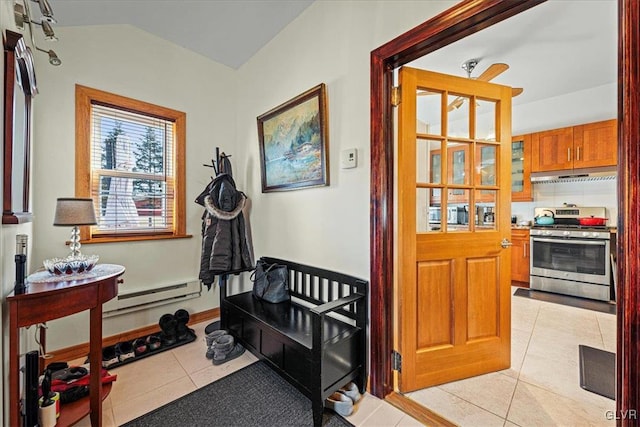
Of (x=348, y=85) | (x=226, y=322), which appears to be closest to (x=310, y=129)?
(x=348, y=85)

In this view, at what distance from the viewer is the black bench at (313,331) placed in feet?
4.76

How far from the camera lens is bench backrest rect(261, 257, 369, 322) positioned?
5.77ft

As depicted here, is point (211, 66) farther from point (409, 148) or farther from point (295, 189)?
point (409, 148)

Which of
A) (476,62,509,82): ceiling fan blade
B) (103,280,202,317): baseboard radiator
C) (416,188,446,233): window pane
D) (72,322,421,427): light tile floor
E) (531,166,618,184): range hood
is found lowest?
(72,322,421,427): light tile floor

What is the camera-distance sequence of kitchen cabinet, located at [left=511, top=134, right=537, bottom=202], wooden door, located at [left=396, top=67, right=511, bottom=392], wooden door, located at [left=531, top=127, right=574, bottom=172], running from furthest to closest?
1. kitchen cabinet, located at [left=511, top=134, right=537, bottom=202]
2. wooden door, located at [left=531, top=127, right=574, bottom=172]
3. wooden door, located at [left=396, top=67, right=511, bottom=392]

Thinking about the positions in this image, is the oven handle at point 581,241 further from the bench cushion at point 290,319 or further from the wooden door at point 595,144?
the bench cushion at point 290,319

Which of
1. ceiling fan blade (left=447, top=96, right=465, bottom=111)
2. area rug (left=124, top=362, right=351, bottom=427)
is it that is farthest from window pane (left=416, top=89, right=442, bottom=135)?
area rug (left=124, top=362, right=351, bottom=427)

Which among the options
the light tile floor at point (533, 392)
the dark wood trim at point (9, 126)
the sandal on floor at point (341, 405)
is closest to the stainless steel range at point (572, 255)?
the light tile floor at point (533, 392)

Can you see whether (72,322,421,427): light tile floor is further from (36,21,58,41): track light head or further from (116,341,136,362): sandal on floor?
(36,21,58,41): track light head

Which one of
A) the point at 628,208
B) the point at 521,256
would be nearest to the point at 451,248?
the point at 628,208

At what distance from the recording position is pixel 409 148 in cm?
169

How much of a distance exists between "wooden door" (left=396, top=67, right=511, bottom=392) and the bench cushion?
45 centimetres

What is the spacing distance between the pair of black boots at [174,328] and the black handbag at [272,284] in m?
0.77

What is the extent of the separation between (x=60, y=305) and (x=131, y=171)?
1.58 metres
